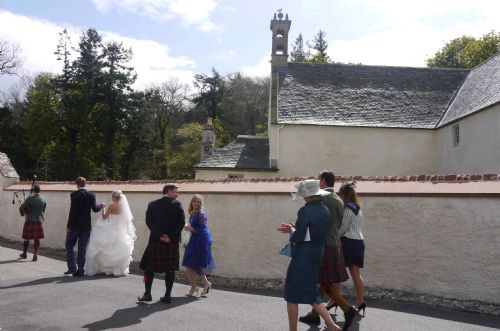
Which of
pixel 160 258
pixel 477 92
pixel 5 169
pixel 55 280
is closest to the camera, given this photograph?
pixel 160 258

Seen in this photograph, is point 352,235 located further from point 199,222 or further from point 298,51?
point 298,51

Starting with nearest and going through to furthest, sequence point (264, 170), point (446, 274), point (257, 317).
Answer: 1. point (257, 317)
2. point (446, 274)
3. point (264, 170)

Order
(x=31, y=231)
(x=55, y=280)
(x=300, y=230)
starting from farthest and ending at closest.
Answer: (x=31, y=231), (x=55, y=280), (x=300, y=230)

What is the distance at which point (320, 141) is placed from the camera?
2475cm

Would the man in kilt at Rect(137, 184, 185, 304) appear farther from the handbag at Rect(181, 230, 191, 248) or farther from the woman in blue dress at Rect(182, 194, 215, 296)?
the handbag at Rect(181, 230, 191, 248)

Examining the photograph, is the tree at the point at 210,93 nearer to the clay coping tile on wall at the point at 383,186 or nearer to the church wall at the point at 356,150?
the church wall at the point at 356,150

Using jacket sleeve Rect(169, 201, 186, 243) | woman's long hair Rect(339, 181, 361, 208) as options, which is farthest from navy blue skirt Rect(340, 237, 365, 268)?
jacket sleeve Rect(169, 201, 186, 243)

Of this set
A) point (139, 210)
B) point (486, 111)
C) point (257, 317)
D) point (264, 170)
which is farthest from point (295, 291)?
point (264, 170)

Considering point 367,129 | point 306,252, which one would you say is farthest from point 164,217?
point 367,129

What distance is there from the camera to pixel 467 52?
41562 millimetres

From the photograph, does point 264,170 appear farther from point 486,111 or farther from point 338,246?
point 338,246

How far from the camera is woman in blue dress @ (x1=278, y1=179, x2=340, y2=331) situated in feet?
18.4

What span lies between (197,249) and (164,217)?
4.37 feet

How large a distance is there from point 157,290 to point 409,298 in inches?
174
